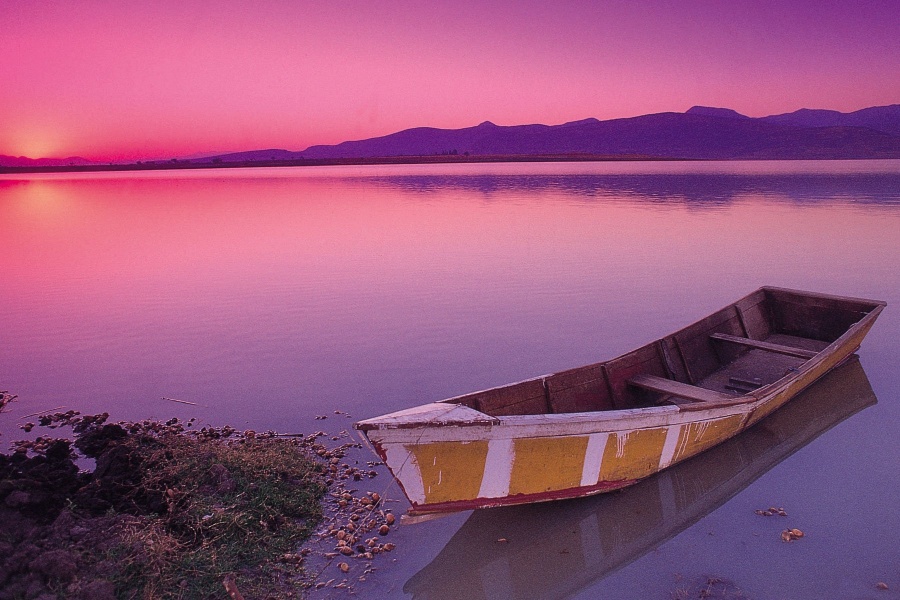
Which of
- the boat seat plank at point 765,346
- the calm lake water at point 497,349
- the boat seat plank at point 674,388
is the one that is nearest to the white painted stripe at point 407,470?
the calm lake water at point 497,349

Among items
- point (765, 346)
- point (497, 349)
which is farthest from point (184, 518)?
point (765, 346)

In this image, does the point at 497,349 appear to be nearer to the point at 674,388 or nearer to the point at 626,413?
the point at 674,388

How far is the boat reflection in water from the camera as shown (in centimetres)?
557

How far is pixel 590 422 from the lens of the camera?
580cm

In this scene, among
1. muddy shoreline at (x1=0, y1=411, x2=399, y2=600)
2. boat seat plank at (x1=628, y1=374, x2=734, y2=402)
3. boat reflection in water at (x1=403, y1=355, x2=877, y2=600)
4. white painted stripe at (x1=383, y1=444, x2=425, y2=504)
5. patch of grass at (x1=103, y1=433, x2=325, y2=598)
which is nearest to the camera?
muddy shoreline at (x1=0, y1=411, x2=399, y2=600)

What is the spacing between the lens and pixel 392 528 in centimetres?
616

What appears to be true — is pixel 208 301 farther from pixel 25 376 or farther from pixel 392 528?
pixel 392 528

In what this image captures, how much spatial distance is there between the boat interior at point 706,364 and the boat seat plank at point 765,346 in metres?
0.01

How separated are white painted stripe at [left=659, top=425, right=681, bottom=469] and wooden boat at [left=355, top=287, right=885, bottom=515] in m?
0.02

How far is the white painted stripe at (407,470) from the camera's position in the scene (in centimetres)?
509

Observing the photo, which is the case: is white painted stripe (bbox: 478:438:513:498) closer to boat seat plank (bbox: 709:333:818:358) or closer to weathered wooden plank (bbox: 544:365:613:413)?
weathered wooden plank (bbox: 544:365:613:413)

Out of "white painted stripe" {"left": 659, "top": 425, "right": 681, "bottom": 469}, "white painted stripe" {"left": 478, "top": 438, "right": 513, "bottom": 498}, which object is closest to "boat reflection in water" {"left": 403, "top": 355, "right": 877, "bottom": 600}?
"white painted stripe" {"left": 659, "top": 425, "right": 681, "bottom": 469}

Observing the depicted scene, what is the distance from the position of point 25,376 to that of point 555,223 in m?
23.9

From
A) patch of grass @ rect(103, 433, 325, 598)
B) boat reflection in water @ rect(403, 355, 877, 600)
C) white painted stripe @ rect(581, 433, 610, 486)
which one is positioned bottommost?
boat reflection in water @ rect(403, 355, 877, 600)
